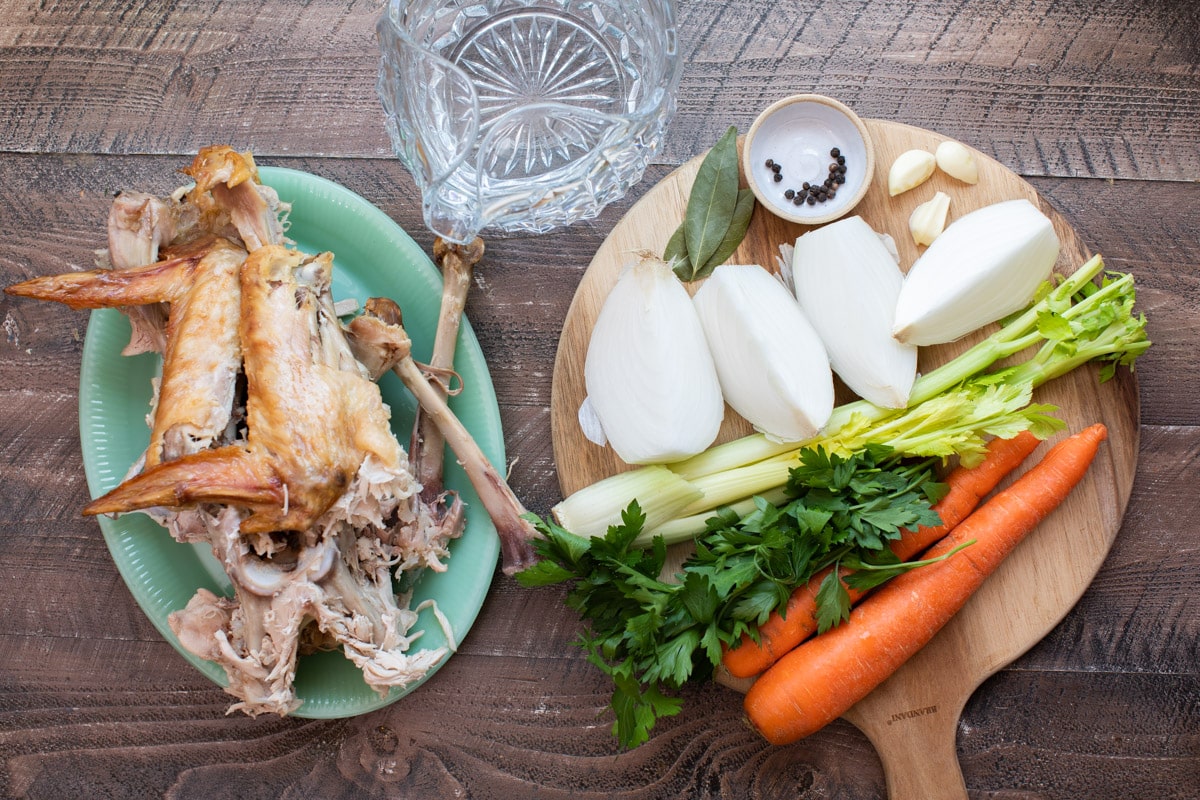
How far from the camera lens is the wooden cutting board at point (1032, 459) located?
1915 millimetres

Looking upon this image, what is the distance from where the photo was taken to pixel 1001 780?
2.01m

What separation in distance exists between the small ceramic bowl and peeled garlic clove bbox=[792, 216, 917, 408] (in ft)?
0.24

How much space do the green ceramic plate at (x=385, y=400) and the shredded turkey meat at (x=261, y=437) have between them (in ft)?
0.33

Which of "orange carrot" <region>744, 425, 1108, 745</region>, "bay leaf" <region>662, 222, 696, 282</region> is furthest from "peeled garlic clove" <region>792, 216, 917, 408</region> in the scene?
"orange carrot" <region>744, 425, 1108, 745</region>

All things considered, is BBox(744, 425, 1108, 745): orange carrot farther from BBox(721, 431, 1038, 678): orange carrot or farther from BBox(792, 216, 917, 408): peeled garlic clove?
Answer: BBox(792, 216, 917, 408): peeled garlic clove

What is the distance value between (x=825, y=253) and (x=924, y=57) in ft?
2.19

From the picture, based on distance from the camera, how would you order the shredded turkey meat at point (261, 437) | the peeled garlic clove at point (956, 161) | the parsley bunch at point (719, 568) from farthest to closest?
the peeled garlic clove at point (956, 161) < the parsley bunch at point (719, 568) < the shredded turkey meat at point (261, 437)

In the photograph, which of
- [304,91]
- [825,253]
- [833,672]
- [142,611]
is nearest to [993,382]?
[825,253]

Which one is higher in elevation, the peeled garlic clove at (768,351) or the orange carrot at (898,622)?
the peeled garlic clove at (768,351)

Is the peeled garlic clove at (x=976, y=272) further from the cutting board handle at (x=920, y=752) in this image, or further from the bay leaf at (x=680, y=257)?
the cutting board handle at (x=920, y=752)

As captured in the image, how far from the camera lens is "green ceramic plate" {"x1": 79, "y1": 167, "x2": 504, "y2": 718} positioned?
186cm

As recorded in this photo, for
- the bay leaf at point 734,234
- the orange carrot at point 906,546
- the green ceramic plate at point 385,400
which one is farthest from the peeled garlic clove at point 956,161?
the green ceramic plate at point 385,400

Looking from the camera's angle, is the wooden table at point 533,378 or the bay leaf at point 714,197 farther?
the wooden table at point 533,378

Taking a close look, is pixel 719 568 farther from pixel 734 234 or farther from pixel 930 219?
pixel 930 219
